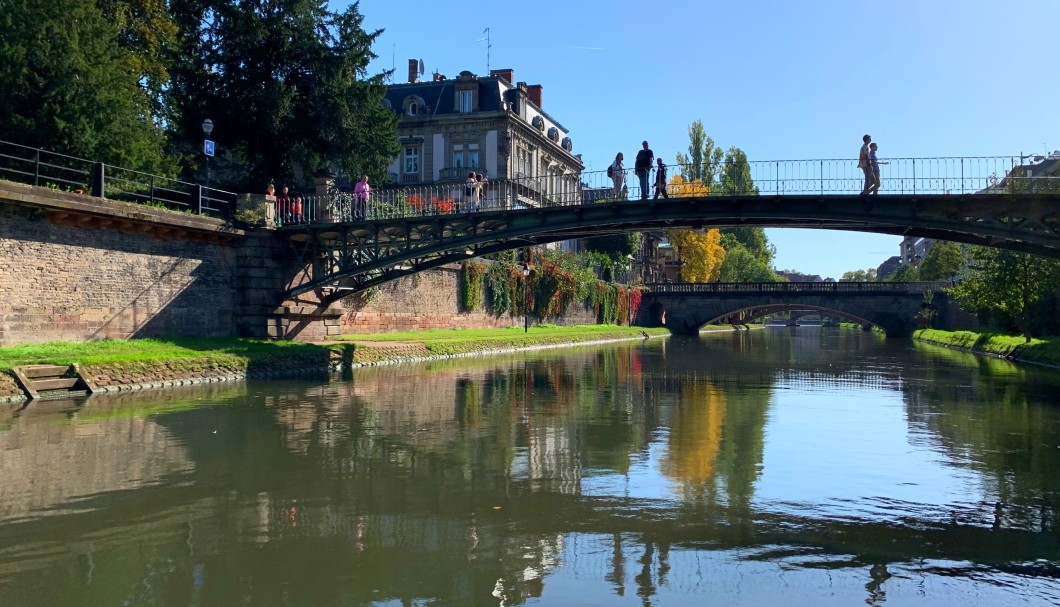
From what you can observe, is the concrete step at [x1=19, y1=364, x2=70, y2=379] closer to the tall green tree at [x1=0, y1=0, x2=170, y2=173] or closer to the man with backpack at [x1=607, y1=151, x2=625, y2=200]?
the tall green tree at [x1=0, y1=0, x2=170, y2=173]

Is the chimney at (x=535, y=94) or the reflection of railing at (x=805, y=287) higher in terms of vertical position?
the chimney at (x=535, y=94)

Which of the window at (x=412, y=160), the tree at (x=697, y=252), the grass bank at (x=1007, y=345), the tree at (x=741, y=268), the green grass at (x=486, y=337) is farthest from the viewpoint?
the tree at (x=741, y=268)

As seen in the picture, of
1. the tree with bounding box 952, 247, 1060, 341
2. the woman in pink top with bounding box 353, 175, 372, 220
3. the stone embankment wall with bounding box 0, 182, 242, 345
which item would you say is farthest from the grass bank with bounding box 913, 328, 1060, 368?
Result: the stone embankment wall with bounding box 0, 182, 242, 345

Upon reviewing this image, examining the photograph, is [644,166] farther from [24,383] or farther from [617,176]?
[24,383]

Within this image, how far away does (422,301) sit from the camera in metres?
42.9

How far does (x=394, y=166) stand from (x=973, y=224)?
155 ft

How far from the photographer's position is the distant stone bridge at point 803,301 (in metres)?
71.9

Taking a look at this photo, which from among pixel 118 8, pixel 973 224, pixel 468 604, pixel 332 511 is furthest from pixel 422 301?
pixel 468 604

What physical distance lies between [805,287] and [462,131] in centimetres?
3273

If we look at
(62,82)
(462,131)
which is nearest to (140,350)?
(62,82)

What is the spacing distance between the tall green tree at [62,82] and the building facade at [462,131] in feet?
108

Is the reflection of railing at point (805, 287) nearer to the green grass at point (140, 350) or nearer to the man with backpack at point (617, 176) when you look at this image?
the man with backpack at point (617, 176)

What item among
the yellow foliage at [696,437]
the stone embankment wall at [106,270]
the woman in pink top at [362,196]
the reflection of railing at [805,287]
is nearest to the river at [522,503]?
the yellow foliage at [696,437]

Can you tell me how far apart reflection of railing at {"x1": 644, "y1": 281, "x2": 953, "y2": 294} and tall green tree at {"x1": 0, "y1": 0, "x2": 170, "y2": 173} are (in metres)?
55.1
